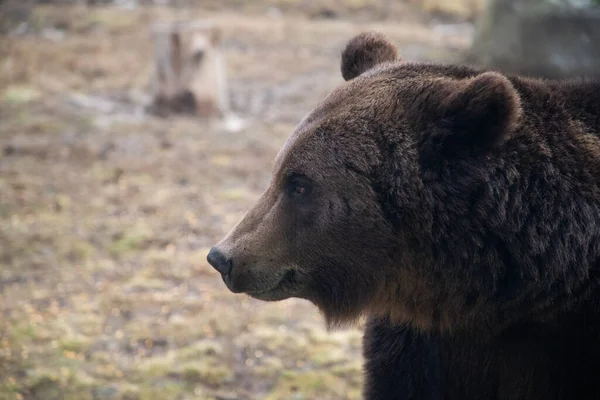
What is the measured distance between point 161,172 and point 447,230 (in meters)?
5.74

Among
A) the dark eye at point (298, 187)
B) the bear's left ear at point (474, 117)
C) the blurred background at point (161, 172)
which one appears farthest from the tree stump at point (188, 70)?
the bear's left ear at point (474, 117)

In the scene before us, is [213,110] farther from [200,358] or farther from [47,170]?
[200,358]

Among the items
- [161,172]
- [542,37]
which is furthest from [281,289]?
[542,37]

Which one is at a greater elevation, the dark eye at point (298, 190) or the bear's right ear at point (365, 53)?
the bear's right ear at point (365, 53)

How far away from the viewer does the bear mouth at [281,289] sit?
3.35 meters

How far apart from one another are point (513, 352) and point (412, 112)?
1081mm

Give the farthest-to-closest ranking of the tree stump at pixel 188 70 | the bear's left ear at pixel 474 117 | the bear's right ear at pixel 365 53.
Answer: the tree stump at pixel 188 70 → the bear's right ear at pixel 365 53 → the bear's left ear at pixel 474 117

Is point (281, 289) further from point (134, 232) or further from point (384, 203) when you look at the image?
point (134, 232)

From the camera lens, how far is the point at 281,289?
11.1 ft

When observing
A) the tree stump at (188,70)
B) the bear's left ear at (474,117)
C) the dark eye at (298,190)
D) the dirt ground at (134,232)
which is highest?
the bear's left ear at (474,117)

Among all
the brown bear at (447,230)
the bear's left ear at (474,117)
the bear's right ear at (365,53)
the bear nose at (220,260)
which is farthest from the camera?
the bear's right ear at (365,53)

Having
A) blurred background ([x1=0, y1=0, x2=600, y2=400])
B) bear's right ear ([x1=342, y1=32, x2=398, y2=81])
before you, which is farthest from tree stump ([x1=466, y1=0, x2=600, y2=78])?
bear's right ear ([x1=342, y1=32, x2=398, y2=81])

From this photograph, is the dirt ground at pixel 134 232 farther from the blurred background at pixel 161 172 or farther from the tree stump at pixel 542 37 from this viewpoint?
the tree stump at pixel 542 37

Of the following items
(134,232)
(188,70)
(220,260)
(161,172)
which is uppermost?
(220,260)
